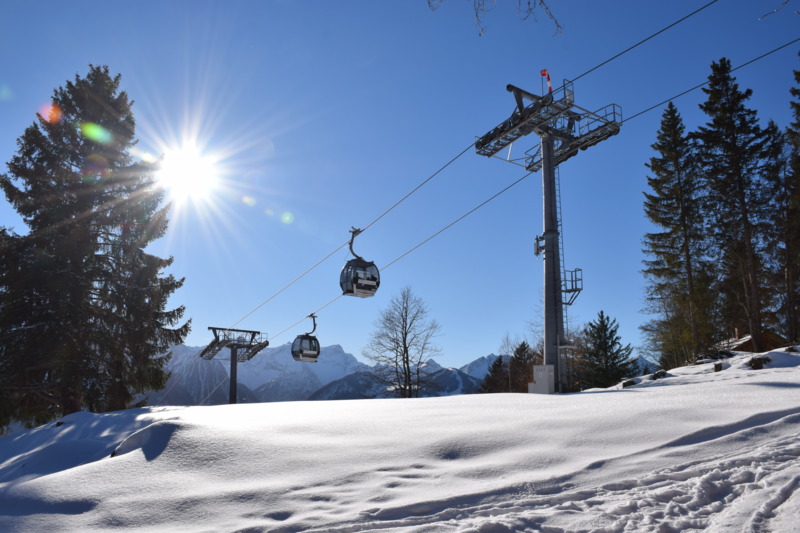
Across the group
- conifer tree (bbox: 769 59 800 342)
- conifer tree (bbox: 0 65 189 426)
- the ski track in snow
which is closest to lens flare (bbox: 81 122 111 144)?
conifer tree (bbox: 0 65 189 426)

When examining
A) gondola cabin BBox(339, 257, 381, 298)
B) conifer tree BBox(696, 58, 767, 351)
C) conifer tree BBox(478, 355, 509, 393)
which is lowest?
conifer tree BBox(478, 355, 509, 393)

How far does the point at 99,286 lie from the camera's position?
22578 mm

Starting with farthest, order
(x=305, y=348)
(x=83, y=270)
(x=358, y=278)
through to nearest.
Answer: (x=305, y=348) < (x=83, y=270) < (x=358, y=278)

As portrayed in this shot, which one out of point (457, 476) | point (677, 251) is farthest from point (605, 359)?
point (457, 476)

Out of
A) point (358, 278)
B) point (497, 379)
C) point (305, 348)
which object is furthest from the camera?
point (497, 379)

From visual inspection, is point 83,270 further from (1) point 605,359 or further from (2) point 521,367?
(2) point 521,367

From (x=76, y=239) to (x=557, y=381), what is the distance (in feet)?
69.3

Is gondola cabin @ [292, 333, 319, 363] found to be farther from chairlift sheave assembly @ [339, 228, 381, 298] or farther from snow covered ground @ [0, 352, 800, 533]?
snow covered ground @ [0, 352, 800, 533]

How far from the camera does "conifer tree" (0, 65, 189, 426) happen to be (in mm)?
19734

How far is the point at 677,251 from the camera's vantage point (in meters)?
27.7

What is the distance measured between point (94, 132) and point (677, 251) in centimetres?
3242

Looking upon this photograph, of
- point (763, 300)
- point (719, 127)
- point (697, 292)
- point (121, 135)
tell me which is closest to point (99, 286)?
point (121, 135)

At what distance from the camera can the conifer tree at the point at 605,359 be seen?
96.8 feet

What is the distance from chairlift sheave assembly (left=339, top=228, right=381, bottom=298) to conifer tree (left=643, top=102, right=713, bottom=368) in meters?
19.3
